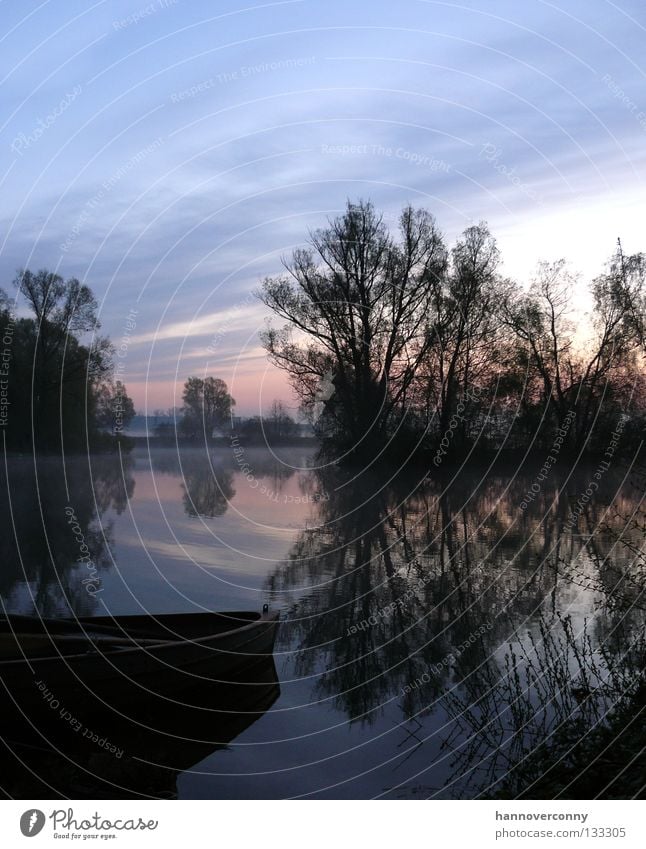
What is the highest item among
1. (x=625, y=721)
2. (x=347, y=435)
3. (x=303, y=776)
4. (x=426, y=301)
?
(x=426, y=301)

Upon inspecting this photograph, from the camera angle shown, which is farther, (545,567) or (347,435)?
(347,435)

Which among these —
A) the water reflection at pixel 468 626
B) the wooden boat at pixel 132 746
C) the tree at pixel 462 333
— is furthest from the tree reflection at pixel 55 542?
the tree at pixel 462 333

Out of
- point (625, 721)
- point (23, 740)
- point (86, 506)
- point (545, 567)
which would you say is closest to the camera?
point (625, 721)

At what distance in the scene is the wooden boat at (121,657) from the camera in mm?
9727

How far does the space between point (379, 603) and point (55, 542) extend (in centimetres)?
1216

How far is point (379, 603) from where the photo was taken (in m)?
17.1

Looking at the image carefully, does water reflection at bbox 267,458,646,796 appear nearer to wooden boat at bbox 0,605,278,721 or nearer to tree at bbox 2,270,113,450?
wooden boat at bbox 0,605,278,721

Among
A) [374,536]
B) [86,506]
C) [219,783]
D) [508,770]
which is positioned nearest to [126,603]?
[219,783]

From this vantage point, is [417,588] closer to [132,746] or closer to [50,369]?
[132,746]

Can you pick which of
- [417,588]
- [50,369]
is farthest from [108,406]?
[417,588]

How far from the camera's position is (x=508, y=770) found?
27.8ft

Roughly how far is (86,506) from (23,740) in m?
28.7

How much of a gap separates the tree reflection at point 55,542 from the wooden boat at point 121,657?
141 inches

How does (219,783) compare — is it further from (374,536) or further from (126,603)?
(374,536)
